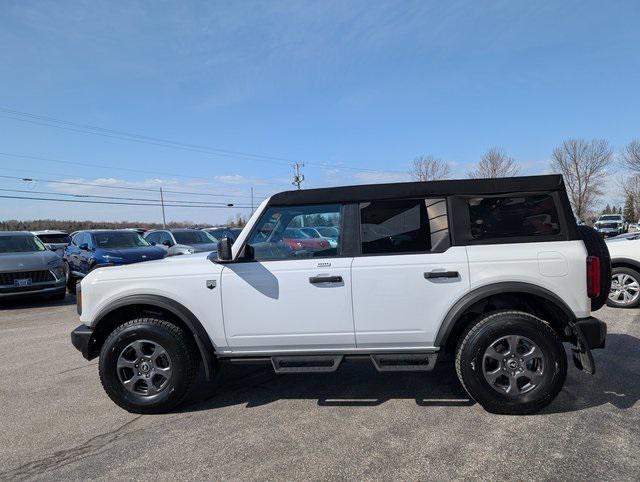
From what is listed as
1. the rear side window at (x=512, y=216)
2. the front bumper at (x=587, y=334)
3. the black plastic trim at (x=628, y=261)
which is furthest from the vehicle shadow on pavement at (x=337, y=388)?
the black plastic trim at (x=628, y=261)

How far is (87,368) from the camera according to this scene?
5.39 m

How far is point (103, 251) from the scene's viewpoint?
1229 centimetres

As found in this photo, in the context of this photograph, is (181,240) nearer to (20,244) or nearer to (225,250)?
(20,244)

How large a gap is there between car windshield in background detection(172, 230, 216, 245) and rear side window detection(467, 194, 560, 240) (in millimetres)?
13666

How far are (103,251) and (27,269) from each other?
202 centimetres

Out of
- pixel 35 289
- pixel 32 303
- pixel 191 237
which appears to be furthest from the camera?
pixel 191 237

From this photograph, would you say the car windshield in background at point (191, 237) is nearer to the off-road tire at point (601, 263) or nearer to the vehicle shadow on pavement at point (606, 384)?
the vehicle shadow on pavement at point (606, 384)

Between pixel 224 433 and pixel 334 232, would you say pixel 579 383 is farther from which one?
pixel 224 433

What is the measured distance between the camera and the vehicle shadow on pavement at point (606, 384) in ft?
12.5

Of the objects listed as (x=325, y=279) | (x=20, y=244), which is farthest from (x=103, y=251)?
(x=325, y=279)

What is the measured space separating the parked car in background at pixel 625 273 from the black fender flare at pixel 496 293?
467cm

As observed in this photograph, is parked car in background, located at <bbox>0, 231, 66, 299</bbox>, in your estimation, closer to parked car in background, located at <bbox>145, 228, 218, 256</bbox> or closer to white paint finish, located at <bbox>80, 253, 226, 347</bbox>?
parked car in background, located at <bbox>145, 228, 218, 256</bbox>

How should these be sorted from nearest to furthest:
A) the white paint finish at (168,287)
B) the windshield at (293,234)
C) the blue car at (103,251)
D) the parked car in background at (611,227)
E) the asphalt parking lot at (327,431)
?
1. the asphalt parking lot at (327,431)
2. the white paint finish at (168,287)
3. the windshield at (293,234)
4. the blue car at (103,251)
5. the parked car in background at (611,227)

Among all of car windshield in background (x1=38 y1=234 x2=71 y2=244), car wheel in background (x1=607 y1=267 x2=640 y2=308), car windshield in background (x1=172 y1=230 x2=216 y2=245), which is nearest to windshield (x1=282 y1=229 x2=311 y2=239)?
car wheel in background (x1=607 y1=267 x2=640 y2=308)
